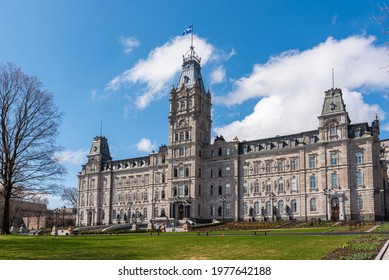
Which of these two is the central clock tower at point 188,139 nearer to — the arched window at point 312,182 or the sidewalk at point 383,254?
the arched window at point 312,182

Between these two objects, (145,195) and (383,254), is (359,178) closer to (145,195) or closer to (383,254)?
(145,195)

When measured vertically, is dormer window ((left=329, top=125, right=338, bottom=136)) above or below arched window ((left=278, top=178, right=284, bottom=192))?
above

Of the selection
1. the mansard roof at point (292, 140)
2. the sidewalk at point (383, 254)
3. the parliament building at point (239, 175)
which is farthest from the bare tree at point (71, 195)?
the sidewalk at point (383, 254)

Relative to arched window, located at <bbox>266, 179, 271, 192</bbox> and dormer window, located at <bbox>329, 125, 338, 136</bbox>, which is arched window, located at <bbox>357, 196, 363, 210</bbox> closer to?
dormer window, located at <bbox>329, 125, 338, 136</bbox>

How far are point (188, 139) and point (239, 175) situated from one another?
396 inches

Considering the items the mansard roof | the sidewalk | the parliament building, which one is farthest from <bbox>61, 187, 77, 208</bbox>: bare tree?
the sidewalk

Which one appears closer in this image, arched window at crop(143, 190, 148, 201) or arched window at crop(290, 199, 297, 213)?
arched window at crop(290, 199, 297, 213)

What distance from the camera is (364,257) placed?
43.8 feet

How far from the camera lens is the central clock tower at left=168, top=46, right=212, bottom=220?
69125 mm

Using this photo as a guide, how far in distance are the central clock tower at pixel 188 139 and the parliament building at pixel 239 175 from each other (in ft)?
0.53

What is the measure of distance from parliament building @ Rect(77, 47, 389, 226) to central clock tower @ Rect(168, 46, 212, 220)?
0.16 meters

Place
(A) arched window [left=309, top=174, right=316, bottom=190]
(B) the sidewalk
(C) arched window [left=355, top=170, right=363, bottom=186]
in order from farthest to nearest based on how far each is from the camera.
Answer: (A) arched window [left=309, top=174, right=316, bottom=190]
(C) arched window [left=355, top=170, right=363, bottom=186]
(B) the sidewalk

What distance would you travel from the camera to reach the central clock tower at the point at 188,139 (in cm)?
6912
